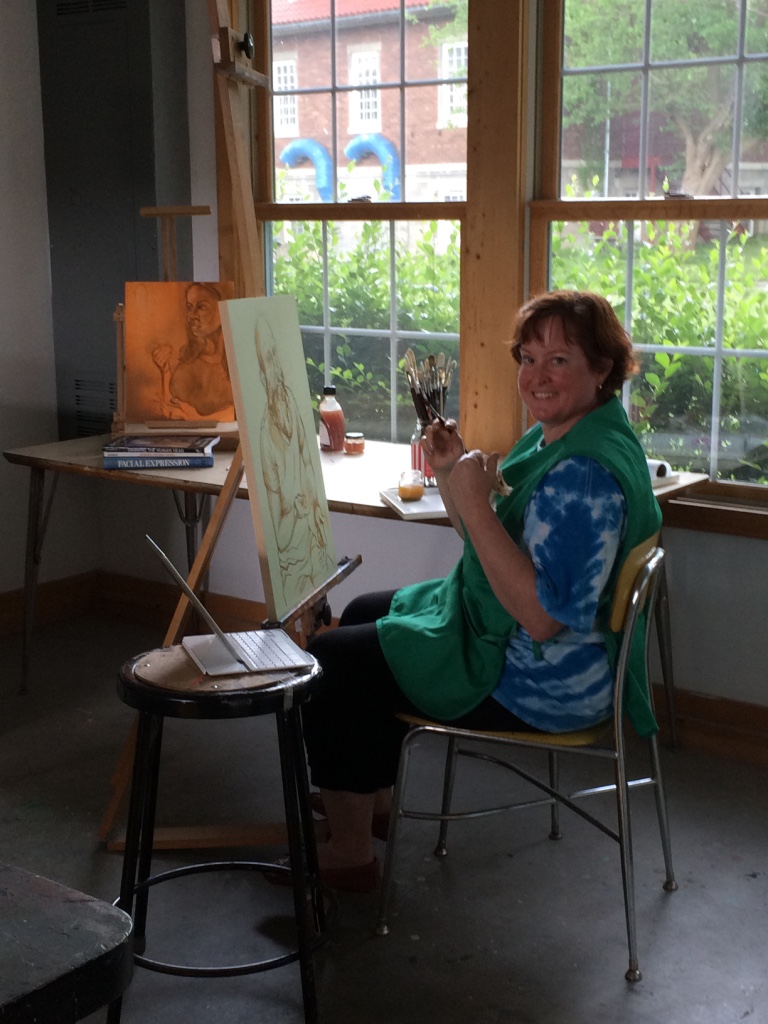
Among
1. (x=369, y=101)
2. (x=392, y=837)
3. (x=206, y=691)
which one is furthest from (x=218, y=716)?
(x=369, y=101)

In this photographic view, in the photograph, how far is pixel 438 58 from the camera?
346cm

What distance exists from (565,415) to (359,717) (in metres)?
0.72

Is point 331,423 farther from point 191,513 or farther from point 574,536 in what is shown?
point 574,536

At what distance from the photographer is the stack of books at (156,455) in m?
3.26

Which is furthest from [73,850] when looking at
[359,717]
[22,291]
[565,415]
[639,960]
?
[22,291]

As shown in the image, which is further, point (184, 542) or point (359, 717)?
point (184, 542)

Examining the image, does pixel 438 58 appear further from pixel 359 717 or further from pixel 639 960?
pixel 639 960

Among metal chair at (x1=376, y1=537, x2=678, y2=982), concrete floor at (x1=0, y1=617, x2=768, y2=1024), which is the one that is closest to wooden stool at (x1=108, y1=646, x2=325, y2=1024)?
concrete floor at (x1=0, y1=617, x2=768, y2=1024)

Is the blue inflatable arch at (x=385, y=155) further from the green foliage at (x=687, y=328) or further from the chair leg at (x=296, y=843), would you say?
the chair leg at (x=296, y=843)

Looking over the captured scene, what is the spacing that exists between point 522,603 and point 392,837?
56 cm

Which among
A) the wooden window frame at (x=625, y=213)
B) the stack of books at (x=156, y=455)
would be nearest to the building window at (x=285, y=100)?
the wooden window frame at (x=625, y=213)

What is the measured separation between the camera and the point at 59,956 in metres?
0.94

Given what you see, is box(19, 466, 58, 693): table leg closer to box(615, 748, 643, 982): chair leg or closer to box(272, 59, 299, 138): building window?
box(272, 59, 299, 138): building window

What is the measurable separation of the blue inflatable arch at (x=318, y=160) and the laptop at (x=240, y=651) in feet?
6.45
